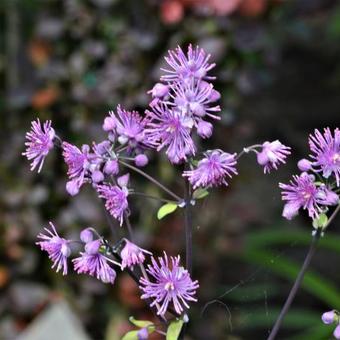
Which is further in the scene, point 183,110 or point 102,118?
point 102,118

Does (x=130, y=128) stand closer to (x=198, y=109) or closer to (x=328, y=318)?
(x=198, y=109)

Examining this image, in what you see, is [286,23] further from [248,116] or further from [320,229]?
[320,229]

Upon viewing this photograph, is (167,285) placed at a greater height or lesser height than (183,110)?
lesser

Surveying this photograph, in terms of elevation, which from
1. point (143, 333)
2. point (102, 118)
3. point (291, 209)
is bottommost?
point (143, 333)

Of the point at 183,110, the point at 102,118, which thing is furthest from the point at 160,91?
the point at 102,118

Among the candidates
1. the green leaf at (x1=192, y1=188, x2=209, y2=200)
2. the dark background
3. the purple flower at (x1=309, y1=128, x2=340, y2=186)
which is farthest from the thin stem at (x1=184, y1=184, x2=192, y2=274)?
the dark background

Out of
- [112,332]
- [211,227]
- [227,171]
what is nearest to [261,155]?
[227,171]
